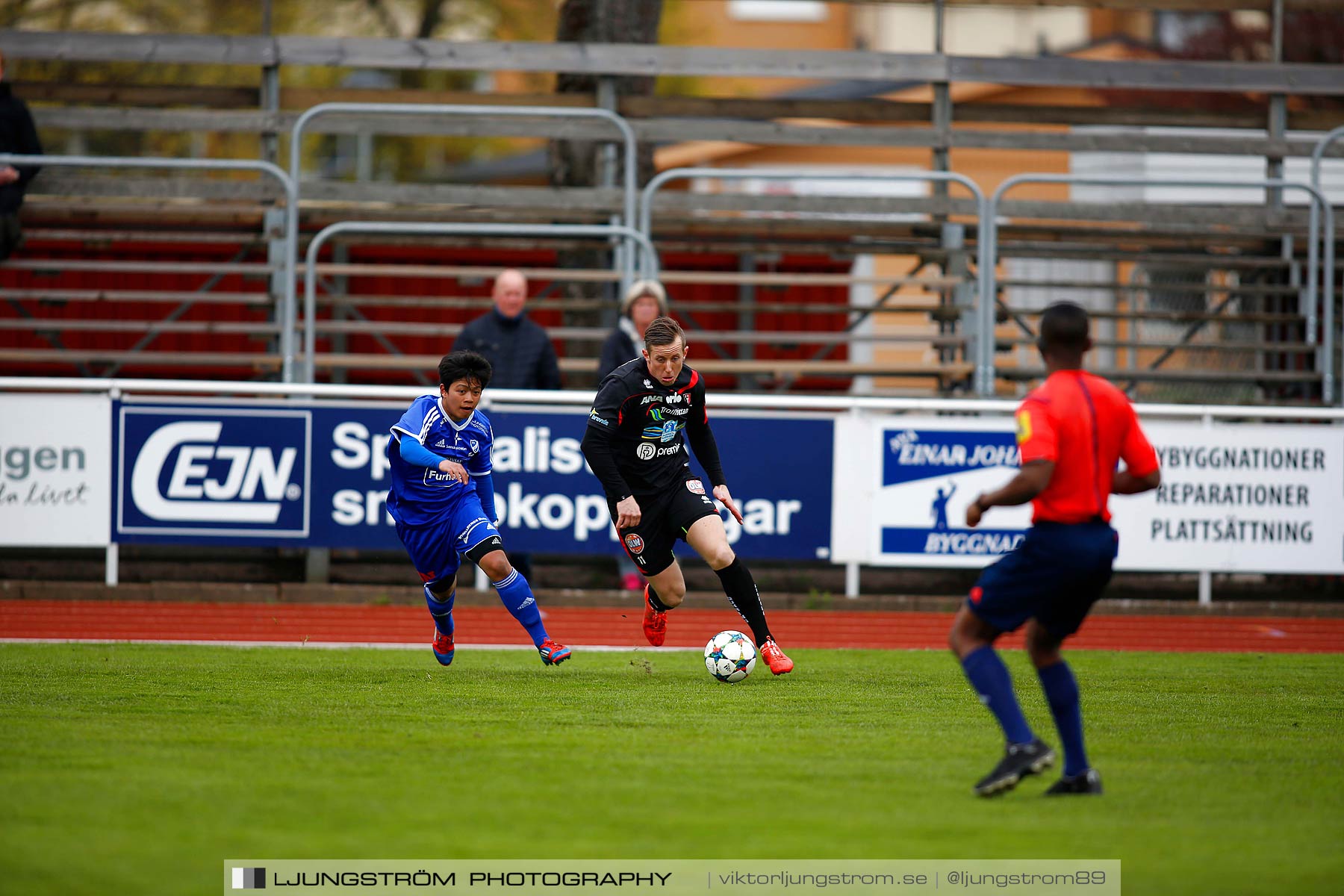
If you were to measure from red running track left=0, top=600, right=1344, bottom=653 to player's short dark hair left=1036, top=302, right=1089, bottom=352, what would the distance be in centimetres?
569

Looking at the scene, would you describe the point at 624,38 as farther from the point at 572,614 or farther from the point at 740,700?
the point at 740,700

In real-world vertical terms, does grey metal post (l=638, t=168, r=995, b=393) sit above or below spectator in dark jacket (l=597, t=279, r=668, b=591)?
above

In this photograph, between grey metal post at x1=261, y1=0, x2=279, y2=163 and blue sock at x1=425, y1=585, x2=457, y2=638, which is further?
grey metal post at x1=261, y1=0, x2=279, y2=163

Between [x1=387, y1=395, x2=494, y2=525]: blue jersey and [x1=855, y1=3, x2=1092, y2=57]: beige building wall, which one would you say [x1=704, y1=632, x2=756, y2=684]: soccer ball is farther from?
[x1=855, y1=3, x2=1092, y2=57]: beige building wall

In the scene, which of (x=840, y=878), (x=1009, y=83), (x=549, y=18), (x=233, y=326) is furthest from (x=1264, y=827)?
(x=549, y=18)

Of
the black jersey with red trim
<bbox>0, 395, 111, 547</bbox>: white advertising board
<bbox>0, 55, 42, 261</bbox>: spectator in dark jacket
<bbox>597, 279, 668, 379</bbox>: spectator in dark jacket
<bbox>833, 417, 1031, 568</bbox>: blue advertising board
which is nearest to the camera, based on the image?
the black jersey with red trim

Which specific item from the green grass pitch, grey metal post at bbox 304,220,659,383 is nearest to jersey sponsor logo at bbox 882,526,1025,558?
grey metal post at bbox 304,220,659,383

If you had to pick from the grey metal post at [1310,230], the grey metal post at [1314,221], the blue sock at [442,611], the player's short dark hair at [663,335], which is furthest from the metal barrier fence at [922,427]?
the player's short dark hair at [663,335]

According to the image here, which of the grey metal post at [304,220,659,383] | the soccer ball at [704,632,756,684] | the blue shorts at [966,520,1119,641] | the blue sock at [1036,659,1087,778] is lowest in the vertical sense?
the soccer ball at [704,632,756,684]

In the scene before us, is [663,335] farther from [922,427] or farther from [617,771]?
[922,427]

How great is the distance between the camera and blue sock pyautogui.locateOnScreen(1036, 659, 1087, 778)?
575 centimetres

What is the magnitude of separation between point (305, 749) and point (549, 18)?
2720cm

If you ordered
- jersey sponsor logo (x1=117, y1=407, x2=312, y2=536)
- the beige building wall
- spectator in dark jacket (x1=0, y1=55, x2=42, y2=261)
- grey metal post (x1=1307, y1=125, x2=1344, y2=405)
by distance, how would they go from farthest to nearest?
the beige building wall → spectator in dark jacket (x1=0, y1=55, x2=42, y2=261) → grey metal post (x1=1307, y1=125, x2=1344, y2=405) → jersey sponsor logo (x1=117, y1=407, x2=312, y2=536)

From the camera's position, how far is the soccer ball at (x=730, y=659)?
28.5 ft
